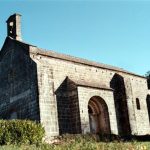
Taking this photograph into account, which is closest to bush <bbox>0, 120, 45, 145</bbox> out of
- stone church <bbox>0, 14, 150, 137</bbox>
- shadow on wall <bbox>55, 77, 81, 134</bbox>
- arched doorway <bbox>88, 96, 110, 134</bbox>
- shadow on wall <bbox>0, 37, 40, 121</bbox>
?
stone church <bbox>0, 14, 150, 137</bbox>

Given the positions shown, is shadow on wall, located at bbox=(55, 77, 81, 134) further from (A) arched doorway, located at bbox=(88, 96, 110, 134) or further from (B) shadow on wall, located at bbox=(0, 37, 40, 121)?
(A) arched doorway, located at bbox=(88, 96, 110, 134)

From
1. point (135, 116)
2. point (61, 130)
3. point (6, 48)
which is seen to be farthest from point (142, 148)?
point (6, 48)

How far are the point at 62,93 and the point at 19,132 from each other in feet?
22.2

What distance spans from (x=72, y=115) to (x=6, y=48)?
863 cm

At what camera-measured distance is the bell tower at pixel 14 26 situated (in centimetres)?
2647

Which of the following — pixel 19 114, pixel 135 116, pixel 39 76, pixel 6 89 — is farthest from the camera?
pixel 135 116

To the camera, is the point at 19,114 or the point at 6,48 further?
the point at 6,48

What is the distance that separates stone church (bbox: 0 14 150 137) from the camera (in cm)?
2225

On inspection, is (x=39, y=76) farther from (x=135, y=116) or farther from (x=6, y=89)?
(x=135, y=116)

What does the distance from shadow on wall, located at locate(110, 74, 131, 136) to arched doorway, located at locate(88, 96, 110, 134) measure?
2160 millimetres

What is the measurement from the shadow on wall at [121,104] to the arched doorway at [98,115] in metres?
2.16

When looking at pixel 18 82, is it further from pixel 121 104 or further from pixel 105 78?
pixel 121 104

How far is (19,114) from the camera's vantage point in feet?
78.4

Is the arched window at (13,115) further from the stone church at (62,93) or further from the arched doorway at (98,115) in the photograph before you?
the arched doorway at (98,115)
